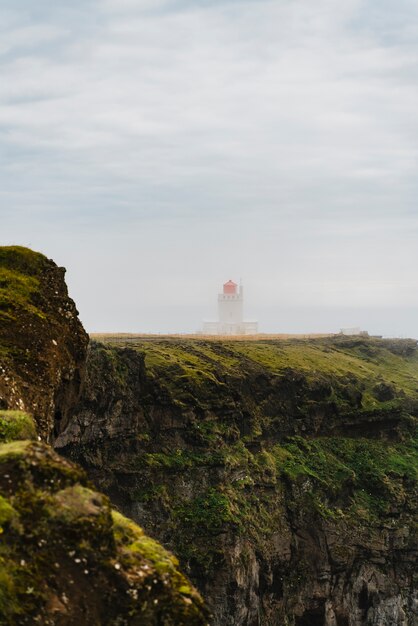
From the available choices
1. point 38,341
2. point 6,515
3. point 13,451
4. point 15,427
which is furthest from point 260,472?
point 6,515

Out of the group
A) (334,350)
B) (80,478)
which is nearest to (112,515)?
(80,478)

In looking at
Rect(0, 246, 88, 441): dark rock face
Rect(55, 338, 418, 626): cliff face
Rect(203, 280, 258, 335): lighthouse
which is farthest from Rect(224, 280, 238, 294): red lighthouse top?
Rect(0, 246, 88, 441): dark rock face

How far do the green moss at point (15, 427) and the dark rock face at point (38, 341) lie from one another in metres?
4.22

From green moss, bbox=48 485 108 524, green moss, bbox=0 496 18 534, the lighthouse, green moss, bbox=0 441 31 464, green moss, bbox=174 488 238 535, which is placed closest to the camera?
green moss, bbox=0 496 18 534

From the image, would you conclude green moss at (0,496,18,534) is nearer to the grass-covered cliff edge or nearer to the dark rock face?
the grass-covered cliff edge

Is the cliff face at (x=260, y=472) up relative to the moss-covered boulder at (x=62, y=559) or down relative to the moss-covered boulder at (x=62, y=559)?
down

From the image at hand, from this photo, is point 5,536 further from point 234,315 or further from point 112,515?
point 234,315

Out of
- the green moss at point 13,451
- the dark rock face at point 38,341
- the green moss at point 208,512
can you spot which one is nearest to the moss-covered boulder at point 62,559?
the green moss at point 13,451

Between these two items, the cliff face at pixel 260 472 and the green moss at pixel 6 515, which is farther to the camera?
the cliff face at pixel 260 472

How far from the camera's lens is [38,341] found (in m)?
41.3

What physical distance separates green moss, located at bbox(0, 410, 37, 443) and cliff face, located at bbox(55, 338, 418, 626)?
4510cm

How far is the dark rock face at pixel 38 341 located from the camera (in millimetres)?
38688

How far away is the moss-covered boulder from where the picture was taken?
21906mm

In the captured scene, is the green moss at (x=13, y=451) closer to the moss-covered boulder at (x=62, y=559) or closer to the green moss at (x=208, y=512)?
the moss-covered boulder at (x=62, y=559)
